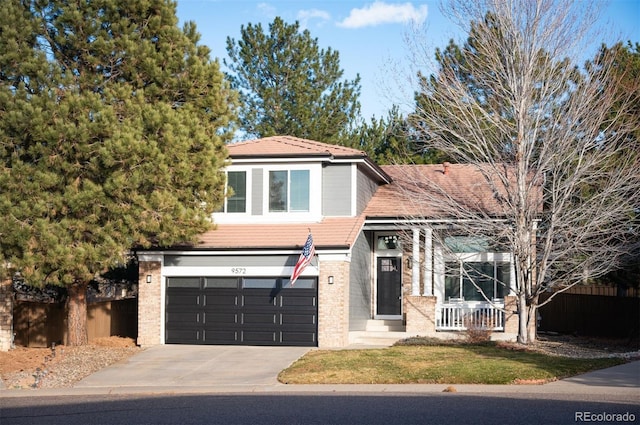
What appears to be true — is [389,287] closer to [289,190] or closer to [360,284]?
[360,284]

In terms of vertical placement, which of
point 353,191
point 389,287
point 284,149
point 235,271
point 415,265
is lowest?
point 389,287

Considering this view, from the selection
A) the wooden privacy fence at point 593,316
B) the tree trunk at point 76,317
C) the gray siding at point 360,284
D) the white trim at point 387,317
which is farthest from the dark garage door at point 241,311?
the wooden privacy fence at point 593,316

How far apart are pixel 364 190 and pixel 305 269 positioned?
4.49 m

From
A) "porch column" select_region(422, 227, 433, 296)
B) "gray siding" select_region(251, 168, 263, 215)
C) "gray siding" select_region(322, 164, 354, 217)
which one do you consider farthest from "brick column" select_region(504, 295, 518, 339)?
"gray siding" select_region(251, 168, 263, 215)

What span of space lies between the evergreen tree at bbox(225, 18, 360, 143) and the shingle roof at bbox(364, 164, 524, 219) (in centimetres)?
1175

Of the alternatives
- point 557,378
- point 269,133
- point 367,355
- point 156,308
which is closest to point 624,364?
point 557,378

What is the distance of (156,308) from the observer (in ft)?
78.5

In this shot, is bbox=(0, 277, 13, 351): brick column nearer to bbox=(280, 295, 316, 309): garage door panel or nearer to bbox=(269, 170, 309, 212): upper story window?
bbox=(280, 295, 316, 309): garage door panel

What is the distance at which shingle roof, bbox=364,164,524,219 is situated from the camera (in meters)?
24.0

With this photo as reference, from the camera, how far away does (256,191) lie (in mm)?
25312

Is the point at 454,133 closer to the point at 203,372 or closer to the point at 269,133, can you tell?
the point at 203,372

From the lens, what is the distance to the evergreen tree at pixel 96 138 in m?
20.4

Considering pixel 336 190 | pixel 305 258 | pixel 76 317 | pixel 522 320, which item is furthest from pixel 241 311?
pixel 522 320

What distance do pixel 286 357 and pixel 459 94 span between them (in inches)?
343
